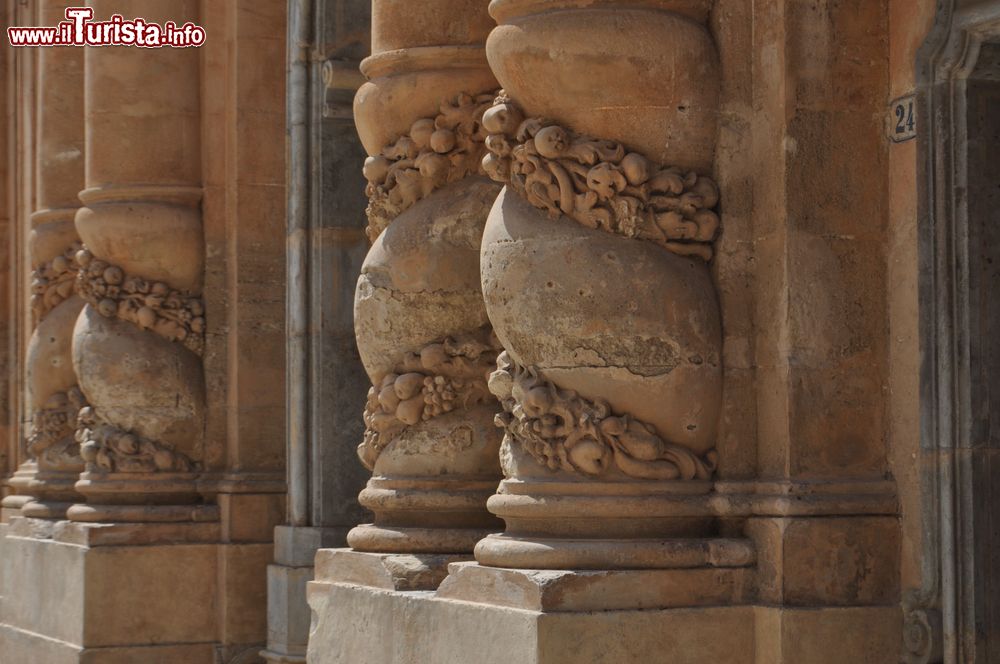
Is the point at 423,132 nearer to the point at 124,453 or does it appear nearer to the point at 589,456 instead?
the point at 589,456

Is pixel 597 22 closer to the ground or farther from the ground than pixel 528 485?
farther from the ground

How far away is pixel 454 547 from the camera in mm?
7898

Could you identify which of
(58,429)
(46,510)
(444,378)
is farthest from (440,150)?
(58,429)

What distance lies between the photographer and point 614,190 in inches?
265

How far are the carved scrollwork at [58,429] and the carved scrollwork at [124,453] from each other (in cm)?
Answer: 121

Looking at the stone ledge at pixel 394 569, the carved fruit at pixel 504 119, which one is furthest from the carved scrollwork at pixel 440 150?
the stone ledge at pixel 394 569

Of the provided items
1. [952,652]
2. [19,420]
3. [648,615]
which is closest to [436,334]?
[648,615]

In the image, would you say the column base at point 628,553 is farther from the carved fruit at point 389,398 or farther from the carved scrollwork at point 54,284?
the carved scrollwork at point 54,284

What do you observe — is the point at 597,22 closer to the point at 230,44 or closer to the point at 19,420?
the point at 230,44

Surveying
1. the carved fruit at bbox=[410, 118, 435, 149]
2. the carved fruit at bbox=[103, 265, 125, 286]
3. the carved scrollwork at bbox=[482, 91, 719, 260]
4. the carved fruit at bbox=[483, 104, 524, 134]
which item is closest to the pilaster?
the carved fruit at bbox=[103, 265, 125, 286]

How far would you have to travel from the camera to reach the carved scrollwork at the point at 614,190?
265 inches

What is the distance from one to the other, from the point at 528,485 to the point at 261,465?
17.3 ft

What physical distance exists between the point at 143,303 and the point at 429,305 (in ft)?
14.2

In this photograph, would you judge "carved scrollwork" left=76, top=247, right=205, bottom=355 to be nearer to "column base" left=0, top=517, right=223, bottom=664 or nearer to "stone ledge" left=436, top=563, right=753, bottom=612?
"column base" left=0, top=517, right=223, bottom=664
